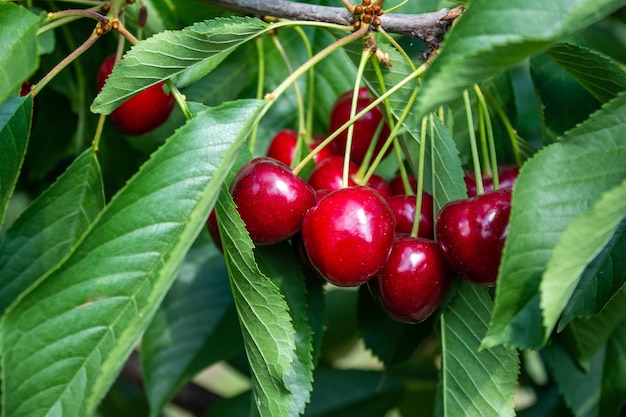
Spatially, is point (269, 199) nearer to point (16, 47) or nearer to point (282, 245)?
point (282, 245)

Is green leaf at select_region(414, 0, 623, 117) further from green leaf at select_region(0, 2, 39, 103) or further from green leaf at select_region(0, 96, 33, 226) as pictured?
green leaf at select_region(0, 96, 33, 226)

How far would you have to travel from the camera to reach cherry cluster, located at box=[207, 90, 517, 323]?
837mm

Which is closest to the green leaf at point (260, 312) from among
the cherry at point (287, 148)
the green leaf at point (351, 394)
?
the cherry at point (287, 148)

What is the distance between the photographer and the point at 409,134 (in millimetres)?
995

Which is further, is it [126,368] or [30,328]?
[126,368]

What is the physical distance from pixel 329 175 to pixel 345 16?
216mm

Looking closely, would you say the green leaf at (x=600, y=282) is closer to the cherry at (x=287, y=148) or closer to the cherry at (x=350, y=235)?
the cherry at (x=350, y=235)

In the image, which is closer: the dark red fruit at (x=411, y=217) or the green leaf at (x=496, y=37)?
the green leaf at (x=496, y=37)

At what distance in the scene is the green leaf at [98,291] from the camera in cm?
75

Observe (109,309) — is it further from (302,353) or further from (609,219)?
(609,219)

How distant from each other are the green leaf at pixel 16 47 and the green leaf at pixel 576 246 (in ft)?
1.73

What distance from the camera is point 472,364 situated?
0.92m

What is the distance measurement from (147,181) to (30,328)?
0.19m

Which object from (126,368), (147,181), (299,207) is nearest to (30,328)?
(147,181)
